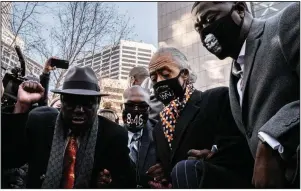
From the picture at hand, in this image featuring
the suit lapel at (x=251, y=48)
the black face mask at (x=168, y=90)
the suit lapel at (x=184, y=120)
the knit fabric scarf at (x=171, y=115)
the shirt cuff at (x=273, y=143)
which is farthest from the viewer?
the black face mask at (x=168, y=90)

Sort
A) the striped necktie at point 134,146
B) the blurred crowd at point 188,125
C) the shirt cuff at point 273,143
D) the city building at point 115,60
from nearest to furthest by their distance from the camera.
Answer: the shirt cuff at point 273,143 → the blurred crowd at point 188,125 → the striped necktie at point 134,146 → the city building at point 115,60

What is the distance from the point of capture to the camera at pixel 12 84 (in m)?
3.84

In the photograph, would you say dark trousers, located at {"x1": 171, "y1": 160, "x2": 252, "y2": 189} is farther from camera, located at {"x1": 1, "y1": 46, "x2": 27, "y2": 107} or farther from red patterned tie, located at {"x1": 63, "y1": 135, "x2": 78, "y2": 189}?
camera, located at {"x1": 1, "y1": 46, "x2": 27, "y2": 107}

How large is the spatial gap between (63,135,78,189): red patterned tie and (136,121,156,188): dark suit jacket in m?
0.71

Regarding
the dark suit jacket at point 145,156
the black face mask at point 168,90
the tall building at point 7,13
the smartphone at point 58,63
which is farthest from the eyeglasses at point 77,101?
the tall building at point 7,13

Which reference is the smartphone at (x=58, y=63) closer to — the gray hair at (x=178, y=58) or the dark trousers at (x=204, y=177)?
the gray hair at (x=178, y=58)

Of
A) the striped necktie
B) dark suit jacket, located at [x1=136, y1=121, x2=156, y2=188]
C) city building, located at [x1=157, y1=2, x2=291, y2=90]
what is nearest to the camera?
the striped necktie

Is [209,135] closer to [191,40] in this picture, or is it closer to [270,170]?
[270,170]

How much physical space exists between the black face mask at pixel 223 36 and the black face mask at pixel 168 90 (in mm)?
845

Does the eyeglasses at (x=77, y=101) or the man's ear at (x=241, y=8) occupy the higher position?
the man's ear at (x=241, y=8)

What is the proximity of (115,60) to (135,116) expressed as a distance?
7088 mm

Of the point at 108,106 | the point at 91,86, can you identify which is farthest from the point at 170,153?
the point at 108,106

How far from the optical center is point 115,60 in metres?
11.0

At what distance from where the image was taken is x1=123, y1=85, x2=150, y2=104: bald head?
4.10 meters
